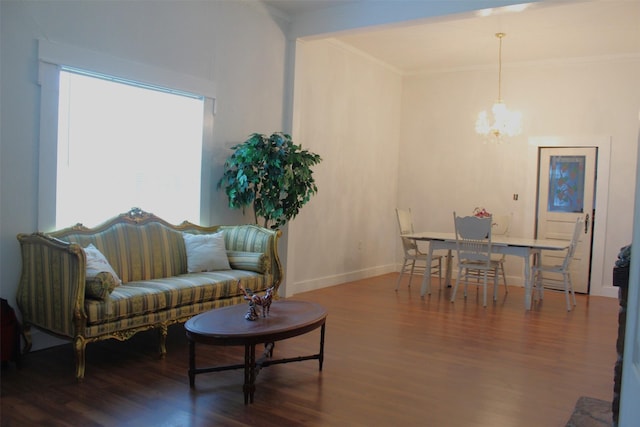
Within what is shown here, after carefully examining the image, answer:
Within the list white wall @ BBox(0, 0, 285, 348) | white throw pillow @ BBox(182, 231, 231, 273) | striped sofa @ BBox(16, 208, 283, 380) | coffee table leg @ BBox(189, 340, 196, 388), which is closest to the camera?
coffee table leg @ BBox(189, 340, 196, 388)

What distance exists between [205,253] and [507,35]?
440 centimetres

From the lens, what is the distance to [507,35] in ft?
20.5

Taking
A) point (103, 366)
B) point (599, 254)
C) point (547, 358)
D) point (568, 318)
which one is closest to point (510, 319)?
point (568, 318)

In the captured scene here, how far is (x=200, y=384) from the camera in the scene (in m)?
3.20

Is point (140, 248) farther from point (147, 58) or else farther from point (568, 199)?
point (568, 199)

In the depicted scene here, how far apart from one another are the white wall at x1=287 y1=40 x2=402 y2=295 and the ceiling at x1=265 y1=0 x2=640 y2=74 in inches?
17.4

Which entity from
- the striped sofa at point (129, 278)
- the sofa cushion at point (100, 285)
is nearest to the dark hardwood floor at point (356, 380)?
the striped sofa at point (129, 278)

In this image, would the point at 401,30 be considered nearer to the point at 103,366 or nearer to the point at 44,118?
the point at 44,118

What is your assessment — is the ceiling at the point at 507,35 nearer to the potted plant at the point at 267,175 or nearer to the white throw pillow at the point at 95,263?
the potted plant at the point at 267,175

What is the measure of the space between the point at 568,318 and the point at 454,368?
237 cm

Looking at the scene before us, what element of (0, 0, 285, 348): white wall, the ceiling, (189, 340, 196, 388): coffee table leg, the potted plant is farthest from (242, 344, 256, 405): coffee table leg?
the ceiling

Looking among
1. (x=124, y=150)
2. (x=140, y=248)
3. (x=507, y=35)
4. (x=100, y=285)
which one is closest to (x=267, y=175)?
(x=124, y=150)

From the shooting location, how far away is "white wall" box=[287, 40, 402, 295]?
6422 millimetres

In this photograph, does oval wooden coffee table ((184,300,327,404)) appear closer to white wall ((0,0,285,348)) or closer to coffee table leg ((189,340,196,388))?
coffee table leg ((189,340,196,388))
